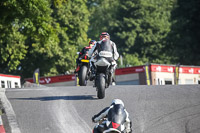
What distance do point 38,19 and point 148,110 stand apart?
50.9 feet

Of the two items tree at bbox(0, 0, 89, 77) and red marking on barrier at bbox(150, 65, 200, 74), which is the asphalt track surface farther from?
red marking on barrier at bbox(150, 65, 200, 74)

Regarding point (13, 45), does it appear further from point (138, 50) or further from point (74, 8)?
point (138, 50)

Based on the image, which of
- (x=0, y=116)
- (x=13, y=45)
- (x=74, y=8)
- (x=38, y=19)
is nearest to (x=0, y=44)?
(x=13, y=45)

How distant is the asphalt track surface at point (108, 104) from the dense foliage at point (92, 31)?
10703 millimetres

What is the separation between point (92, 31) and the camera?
76062 mm

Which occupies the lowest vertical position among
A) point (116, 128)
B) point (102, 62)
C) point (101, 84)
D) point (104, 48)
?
point (116, 128)

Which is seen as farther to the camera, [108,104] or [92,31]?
[92,31]

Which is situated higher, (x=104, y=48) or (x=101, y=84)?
(x=104, y=48)

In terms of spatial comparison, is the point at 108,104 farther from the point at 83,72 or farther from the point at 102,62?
the point at 83,72

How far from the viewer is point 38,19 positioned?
25781 millimetres

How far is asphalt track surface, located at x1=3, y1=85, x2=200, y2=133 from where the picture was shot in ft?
32.4

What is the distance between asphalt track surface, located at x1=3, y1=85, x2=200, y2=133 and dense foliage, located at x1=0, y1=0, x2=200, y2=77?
421 inches

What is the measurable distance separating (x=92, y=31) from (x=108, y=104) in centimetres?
6420

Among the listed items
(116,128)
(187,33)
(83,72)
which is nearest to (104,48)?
(83,72)
